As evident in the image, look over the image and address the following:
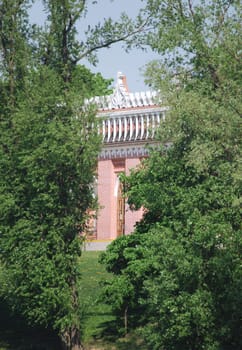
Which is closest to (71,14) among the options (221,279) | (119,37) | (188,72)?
(119,37)

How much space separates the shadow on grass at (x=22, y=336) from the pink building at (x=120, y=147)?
19.2ft

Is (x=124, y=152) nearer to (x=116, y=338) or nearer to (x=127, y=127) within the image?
(x=127, y=127)

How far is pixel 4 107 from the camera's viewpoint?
79.3 feet

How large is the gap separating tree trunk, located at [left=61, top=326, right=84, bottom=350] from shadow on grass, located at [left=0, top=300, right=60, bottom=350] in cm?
86

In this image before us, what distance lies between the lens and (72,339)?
23.5m

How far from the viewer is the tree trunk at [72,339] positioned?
2341 centimetres

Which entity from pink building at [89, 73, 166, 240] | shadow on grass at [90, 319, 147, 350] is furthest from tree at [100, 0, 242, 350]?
pink building at [89, 73, 166, 240]

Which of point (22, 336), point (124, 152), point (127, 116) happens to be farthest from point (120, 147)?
point (22, 336)

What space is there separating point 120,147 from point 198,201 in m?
11.4

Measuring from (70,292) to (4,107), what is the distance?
4.12 meters

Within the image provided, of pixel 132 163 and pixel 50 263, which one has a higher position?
pixel 132 163

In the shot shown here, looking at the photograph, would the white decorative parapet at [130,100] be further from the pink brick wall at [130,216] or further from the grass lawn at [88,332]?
the grass lawn at [88,332]

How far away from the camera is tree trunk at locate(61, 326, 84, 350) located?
922 inches

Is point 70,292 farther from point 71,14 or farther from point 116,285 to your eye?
point 71,14
